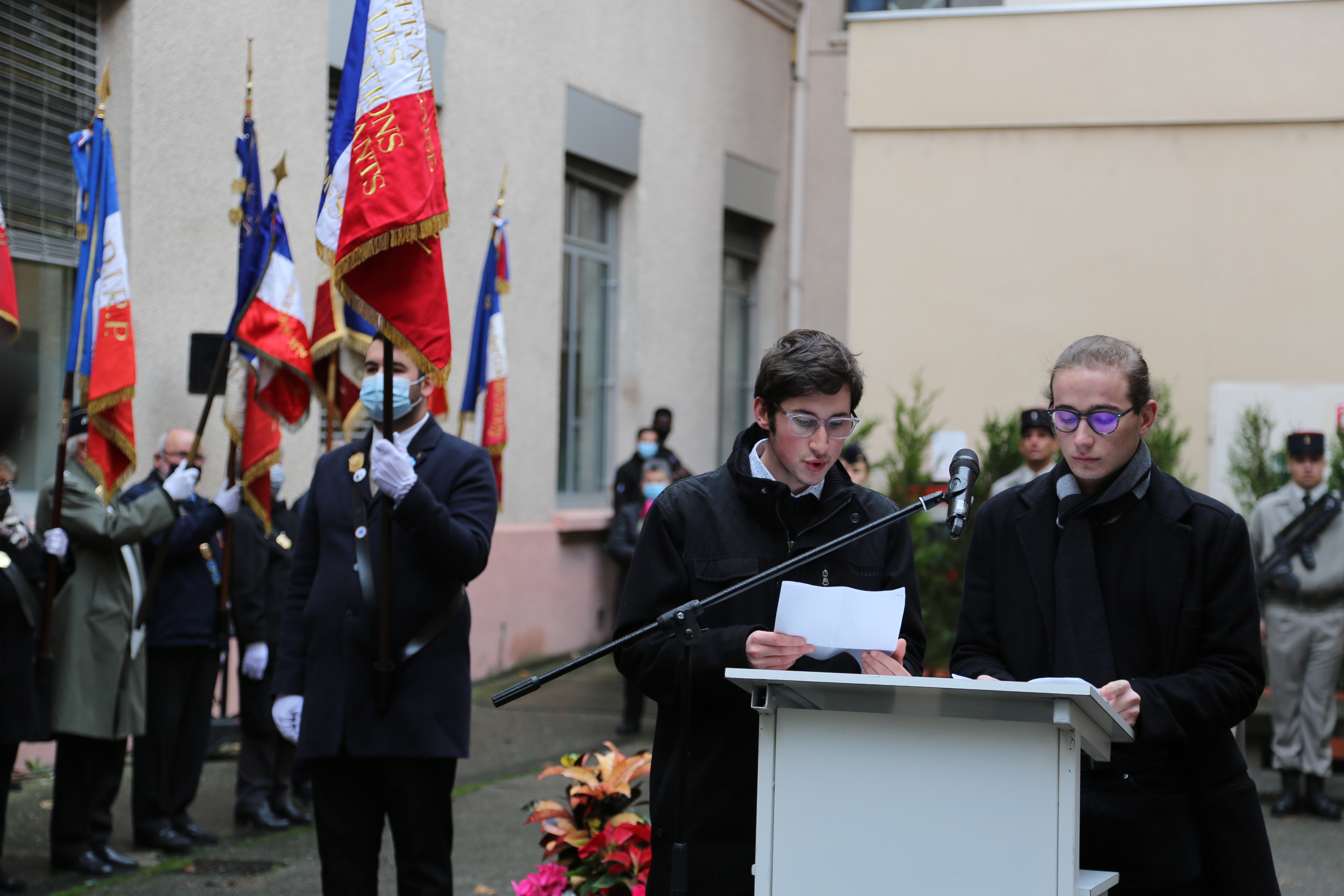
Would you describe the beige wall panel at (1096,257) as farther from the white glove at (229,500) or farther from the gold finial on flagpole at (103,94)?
the gold finial on flagpole at (103,94)

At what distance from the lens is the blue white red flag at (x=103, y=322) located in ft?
21.9

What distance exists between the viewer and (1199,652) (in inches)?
121

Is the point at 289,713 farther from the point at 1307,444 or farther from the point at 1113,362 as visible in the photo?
the point at 1307,444

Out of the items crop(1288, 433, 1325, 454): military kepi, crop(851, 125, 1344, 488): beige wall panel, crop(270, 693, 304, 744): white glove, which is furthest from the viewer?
crop(851, 125, 1344, 488): beige wall panel

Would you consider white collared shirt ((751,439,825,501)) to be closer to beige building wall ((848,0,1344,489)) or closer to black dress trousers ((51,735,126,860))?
black dress trousers ((51,735,126,860))

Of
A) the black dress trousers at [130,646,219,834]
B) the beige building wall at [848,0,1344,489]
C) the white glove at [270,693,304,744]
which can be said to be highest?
the beige building wall at [848,0,1344,489]

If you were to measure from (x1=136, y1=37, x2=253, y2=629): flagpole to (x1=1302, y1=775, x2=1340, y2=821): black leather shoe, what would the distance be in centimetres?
605

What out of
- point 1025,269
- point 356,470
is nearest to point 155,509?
point 356,470

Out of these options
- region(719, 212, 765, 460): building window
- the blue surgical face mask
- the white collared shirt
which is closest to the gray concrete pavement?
the blue surgical face mask

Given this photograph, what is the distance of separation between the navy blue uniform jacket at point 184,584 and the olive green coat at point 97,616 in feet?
0.65

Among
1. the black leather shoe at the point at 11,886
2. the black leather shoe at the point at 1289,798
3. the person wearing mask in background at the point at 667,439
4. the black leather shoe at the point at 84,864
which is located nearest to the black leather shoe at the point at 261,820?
the black leather shoe at the point at 84,864

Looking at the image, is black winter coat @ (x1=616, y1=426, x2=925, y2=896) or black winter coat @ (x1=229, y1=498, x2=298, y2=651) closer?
black winter coat @ (x1=616, y1=426, x2=925, y2=896)

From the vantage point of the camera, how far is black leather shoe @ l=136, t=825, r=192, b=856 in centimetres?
673

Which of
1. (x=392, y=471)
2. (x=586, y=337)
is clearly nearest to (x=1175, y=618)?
(x=392, y=471)
